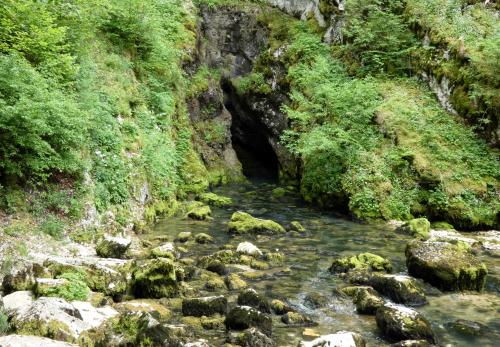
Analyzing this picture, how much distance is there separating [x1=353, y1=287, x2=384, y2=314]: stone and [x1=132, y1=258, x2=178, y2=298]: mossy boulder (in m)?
3.70

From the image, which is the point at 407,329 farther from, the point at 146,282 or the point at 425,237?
the point at 425,237

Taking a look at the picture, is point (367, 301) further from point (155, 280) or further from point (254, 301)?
point (155, 280)

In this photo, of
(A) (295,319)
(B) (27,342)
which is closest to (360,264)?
(A) (295,319)

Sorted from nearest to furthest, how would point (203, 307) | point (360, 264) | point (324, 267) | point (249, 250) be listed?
point (203, 307), point (360, 264), point (324, 267), point (249, 250)

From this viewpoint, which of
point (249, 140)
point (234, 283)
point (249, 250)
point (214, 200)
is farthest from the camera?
point (249, 140)

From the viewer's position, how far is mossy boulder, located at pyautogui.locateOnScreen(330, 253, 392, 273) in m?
11.5

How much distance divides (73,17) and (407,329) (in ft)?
41.6

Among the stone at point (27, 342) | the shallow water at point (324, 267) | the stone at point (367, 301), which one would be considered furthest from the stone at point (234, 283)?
the stone at point (27, 342)

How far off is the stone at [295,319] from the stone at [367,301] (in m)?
1.22

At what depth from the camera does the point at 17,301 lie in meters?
6.93

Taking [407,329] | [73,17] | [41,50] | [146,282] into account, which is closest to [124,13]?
[73,17]

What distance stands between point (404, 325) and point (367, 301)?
1.31m

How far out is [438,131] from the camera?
19734 mm

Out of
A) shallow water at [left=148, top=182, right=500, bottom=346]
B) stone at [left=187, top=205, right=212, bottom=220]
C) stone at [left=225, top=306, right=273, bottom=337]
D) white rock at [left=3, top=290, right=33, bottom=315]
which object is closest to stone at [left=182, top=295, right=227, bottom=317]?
stone at [left=225, top=306, right=273, bottom=337]
